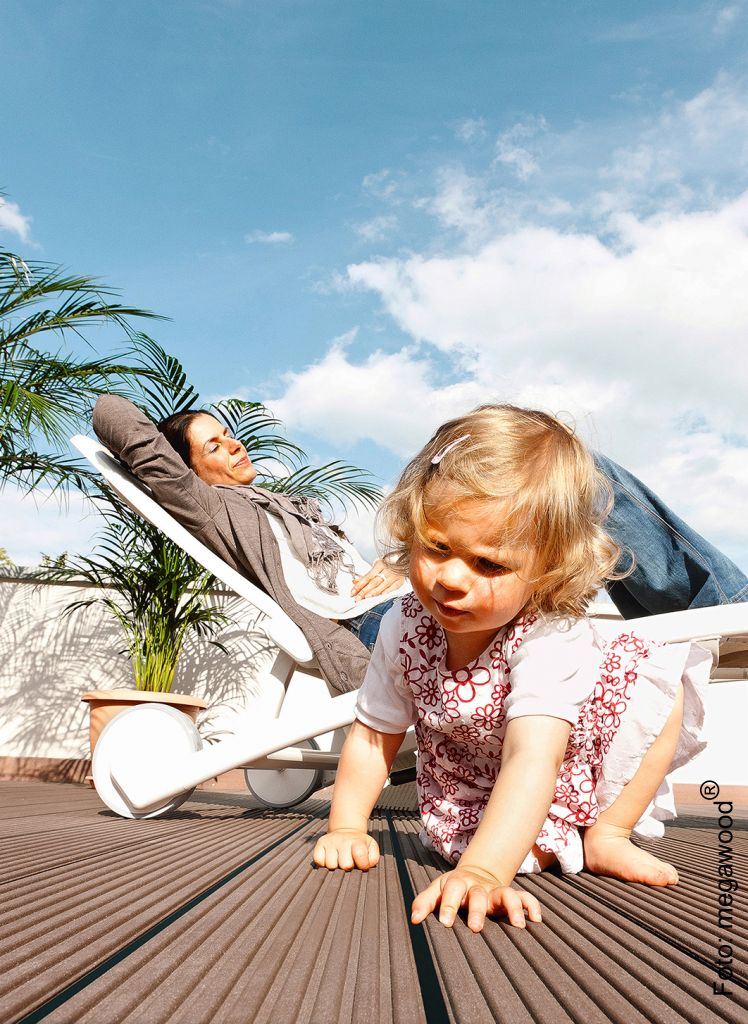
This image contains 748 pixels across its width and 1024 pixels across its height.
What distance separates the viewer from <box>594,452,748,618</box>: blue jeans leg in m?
1.85

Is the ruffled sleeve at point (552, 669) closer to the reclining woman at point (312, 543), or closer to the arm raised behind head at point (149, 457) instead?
the reclining woman at point (312, 543)

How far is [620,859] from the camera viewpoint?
1.00 meters

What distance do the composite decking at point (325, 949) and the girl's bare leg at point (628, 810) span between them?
0.10 meters

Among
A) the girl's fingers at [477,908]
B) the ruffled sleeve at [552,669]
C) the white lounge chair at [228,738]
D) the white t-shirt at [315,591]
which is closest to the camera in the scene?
the girl's fingers at [477,908]

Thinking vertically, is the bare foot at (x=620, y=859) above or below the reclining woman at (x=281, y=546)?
below

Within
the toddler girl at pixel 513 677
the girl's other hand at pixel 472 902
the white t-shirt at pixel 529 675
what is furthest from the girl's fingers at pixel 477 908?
the white t-shirt at pixel 529 675

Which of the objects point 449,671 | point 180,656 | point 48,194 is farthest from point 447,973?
point 48,194

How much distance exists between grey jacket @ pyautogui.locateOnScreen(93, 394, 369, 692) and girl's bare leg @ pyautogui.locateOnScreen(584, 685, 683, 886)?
3.58 ft

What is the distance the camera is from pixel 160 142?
10023mm

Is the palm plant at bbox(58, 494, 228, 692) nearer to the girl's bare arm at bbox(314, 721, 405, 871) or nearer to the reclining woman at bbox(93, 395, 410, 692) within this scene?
the reclining woman at bbox(93, 395, 410, 692)

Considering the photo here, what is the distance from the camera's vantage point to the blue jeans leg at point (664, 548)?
1.85 meters

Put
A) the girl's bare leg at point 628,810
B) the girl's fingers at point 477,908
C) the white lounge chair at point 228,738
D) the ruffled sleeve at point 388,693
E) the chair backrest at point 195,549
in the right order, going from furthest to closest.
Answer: the chair backrest at point 195,549 < the white lounge chair at point 228,738 < the ruffled sleeve at point 388,693 < the girl's bare leg at point 628,810 < the girl's fingers at point 477,908

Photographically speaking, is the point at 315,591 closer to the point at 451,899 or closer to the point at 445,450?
the point at 445,450

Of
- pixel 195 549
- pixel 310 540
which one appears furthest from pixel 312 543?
pixel 195 549
